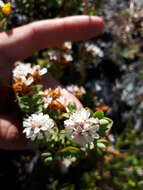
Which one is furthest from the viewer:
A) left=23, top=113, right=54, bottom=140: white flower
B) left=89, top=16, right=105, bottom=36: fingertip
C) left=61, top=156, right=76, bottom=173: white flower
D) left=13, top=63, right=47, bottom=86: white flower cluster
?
left=61, top=156, right=76, bottom=173: white flower

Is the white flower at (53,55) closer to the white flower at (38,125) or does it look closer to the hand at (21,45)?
the hand at (21,45)

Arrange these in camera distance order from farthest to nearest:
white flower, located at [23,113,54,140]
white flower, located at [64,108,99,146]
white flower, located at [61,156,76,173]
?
white flower, located at [61,156,76,173], white flower, located at [23,113,54,140], white flower, located at [64,108,99,146]

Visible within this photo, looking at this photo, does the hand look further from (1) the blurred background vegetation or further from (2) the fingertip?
(1) the blurred background vegetation

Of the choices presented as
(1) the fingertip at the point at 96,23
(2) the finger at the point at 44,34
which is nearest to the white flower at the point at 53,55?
(2) the finger at the point at 44,34

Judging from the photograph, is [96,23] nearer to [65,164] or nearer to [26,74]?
[26,74]

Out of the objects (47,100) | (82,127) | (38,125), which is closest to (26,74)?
(47,100)

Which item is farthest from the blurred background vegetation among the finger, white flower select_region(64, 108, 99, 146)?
white flower select_region(64, 108, 99, 146)
